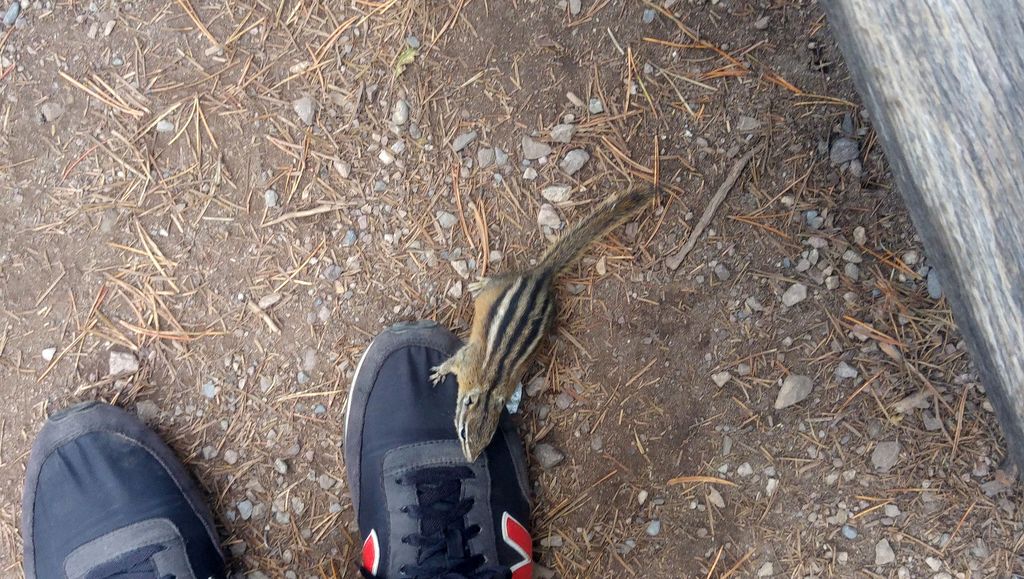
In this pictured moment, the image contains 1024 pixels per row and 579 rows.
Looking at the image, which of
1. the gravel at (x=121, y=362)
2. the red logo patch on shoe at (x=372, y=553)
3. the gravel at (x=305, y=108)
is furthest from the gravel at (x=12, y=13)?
the red logo patch on shoe at (x=372, y=553)

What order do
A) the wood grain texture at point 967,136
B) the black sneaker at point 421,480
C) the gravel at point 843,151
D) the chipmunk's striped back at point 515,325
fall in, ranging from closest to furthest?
1. the wood grain texture at point 967,136
2. the chipmunk's striped back at point 515,325
3. the gravel at point 843,151
4. the black sneaker at point 421,480

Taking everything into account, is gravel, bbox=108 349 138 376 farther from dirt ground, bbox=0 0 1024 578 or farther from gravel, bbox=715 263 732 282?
gravel, bbox=715 263 732 282

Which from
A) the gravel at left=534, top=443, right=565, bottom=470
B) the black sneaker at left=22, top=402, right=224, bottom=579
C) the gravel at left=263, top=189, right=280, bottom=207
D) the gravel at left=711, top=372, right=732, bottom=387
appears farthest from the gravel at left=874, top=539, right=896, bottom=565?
the gravel at left=263, top=189, right=280, bottom=207

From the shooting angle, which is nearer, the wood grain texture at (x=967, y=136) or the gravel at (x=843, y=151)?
the wood grain texture at (x=967, y=136)

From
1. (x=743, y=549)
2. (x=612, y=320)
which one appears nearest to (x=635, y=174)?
(x=612, y=320)

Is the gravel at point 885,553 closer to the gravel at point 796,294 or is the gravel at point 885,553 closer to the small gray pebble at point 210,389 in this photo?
the gravel at point 796,294

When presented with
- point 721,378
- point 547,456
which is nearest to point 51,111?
point 547,456

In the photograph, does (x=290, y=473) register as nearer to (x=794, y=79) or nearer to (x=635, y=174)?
(x=635, y=174)
